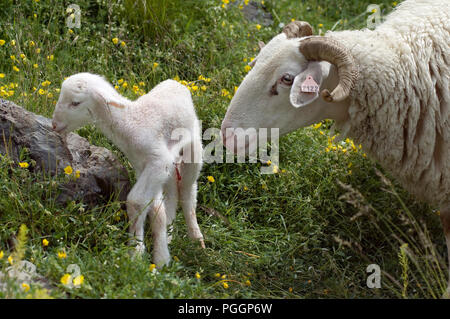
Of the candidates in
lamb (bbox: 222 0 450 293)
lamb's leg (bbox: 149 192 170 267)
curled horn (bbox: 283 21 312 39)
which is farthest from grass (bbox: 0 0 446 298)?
curled horn (bbox: 283 21 312 39)

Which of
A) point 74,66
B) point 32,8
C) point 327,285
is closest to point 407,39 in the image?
point 327,285

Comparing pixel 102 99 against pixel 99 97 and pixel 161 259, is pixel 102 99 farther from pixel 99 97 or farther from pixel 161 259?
pixel 161 259

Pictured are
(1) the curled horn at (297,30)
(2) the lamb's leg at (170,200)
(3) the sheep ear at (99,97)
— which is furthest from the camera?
(2) the lamb's leg at (170,200)

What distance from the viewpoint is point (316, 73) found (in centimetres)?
410

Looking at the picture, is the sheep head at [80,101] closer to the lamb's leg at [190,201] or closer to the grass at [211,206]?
the grass at [211,206]

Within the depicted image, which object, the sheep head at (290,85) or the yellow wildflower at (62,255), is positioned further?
the sheep head at (290,85)

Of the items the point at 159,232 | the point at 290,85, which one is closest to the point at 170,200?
the point at 159,232

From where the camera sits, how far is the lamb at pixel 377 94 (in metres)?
4.06

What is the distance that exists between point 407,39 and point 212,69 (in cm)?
270

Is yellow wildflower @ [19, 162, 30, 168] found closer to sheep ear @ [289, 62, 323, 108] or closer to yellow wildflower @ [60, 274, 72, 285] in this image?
yellow wildflower @ [60, 274, 72, 285]

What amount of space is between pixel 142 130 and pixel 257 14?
4.05 m

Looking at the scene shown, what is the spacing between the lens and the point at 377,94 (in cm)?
407

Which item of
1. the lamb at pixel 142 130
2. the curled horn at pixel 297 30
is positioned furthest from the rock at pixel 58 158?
the curled horn at pixel 297 30
